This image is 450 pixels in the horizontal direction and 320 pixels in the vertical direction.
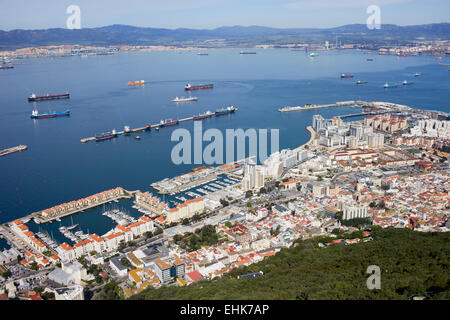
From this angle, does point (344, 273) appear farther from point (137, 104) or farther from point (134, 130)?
point (137, 104)

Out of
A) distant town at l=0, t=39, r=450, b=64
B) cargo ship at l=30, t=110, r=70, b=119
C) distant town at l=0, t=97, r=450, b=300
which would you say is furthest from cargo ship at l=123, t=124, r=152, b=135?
distant town at l=0, t=39, r=450, b=64

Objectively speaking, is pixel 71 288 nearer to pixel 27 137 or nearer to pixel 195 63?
pixel 27 137

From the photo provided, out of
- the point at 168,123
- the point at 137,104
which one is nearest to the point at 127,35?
the point at 137,104

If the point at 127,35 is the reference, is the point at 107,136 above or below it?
below

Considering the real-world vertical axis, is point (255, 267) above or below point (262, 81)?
below
